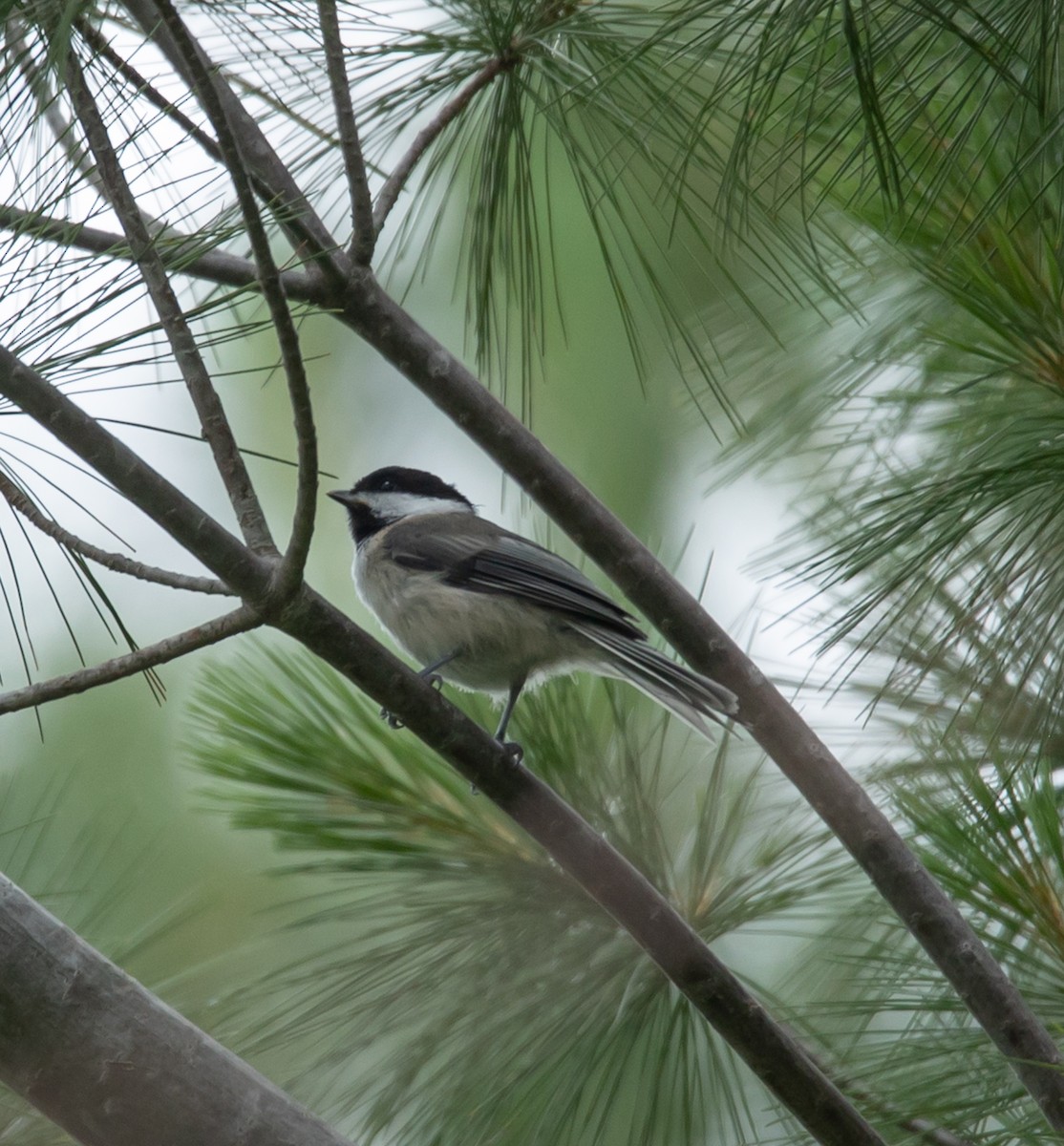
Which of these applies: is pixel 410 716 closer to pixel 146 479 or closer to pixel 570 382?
pixel 146 479

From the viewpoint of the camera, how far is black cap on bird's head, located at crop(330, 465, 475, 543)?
9.56ft

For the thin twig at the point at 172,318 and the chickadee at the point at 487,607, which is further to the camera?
the chickadee at the point at 487,607

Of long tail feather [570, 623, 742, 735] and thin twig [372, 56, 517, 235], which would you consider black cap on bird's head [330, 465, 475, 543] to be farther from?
thin twig [372, 56, 517, 235]

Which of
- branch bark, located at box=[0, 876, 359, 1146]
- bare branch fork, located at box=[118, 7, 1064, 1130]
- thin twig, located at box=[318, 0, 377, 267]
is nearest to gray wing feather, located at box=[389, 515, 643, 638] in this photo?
bare branch fork, located at box=[118, 7, 1064, 1130]

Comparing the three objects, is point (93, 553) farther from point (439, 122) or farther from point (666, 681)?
point (666, 681)

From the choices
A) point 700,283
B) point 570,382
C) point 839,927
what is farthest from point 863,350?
point 570,382

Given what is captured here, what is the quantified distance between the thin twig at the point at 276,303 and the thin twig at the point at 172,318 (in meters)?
0.11

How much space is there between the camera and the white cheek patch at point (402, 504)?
2.94m

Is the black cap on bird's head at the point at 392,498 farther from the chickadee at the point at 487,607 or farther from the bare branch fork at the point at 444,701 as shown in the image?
the bare branch fork at the point at 444,701

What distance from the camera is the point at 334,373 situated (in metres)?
5.07

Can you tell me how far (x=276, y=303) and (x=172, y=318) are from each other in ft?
0.54

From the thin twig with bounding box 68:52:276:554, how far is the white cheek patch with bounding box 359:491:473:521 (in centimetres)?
153

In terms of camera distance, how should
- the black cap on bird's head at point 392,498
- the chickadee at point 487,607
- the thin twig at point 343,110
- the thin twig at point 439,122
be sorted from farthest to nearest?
the black cap on bird's head at point 392,498 < the chickadee at point 487,607 < the thin twig at point 439,122 < the thin twig at point 343,110

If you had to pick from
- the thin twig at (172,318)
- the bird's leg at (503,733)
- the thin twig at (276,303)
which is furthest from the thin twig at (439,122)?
the bird's leg at (503,733)
